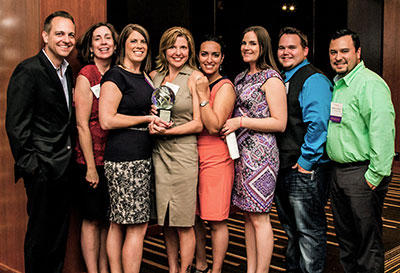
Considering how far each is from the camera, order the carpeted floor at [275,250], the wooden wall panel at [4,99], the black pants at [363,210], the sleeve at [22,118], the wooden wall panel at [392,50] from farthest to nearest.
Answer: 1. the wooden wall panel at [392,50]
2. the carpeted floor at [275,250]
3. the wooden wall panel at [4,99]
4. the black pants at [363,210]
5. the sleeve at [22,118]

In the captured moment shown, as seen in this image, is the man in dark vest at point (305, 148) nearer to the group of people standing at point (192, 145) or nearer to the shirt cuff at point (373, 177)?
the group of people standing at point (192, 145)

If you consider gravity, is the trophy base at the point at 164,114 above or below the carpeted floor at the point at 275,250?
above

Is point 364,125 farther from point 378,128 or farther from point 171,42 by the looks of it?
point 171,42

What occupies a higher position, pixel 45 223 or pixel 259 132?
pixel 259 132

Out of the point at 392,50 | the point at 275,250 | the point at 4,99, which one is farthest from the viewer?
the point at 392,50

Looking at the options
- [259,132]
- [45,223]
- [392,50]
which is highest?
[392,50]

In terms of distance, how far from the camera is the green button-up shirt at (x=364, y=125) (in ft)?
9.03

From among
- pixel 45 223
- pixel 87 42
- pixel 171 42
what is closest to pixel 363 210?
pixel 171 42

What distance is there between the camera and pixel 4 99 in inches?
133

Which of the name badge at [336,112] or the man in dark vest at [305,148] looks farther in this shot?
the man in dark vest at [305,148]

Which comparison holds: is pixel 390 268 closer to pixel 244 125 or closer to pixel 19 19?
pixel 244 125

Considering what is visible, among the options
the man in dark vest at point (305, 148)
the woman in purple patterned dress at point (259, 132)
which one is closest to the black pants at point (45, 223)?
the woman in purple patterned dress at point (259, 132)

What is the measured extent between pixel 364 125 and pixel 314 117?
1.07ft

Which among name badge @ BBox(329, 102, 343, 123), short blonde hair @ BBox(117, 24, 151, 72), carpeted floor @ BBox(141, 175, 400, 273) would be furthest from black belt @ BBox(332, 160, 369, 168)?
short blonde hair @ BBox(117, 24, 151, 72)
